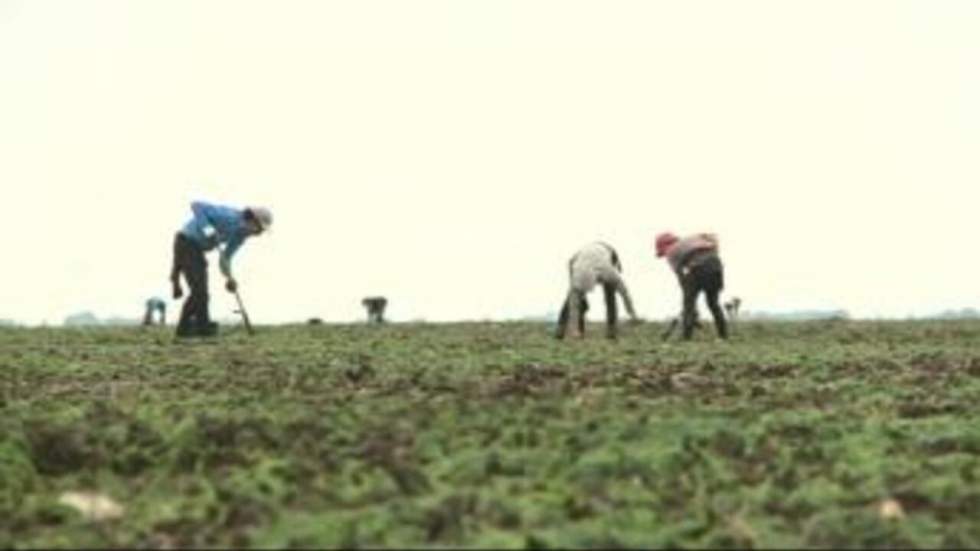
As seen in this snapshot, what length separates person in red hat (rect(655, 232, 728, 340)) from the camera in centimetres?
2584

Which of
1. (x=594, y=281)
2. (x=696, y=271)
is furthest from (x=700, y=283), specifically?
(x=594, y=281)

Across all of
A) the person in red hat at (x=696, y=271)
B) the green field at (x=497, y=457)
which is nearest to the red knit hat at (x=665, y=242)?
the person in red hat at (x=696, y=271)

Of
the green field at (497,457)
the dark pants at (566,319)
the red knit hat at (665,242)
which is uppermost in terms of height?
the red knit hat at (665,242)

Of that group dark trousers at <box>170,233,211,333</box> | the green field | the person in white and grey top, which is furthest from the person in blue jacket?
the green field

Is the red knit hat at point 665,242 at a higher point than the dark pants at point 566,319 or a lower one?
higher

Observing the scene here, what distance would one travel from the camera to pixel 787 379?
51.1ft

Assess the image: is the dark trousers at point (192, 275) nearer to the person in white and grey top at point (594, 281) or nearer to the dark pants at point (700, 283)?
the person in white and grey top at point (594, 281)

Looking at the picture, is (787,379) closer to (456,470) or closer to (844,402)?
(844,402)

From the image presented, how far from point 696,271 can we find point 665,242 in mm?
941

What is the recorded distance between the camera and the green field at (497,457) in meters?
7.32

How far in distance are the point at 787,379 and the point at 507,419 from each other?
17.6 feet

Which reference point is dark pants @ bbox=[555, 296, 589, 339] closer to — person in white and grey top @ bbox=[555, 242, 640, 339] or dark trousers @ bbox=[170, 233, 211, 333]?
person in white and grey top @ bbox=[555, 242, 640, 339]

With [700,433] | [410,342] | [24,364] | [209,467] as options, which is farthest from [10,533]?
[410,342]

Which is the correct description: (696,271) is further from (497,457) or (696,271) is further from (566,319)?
(497,457)
